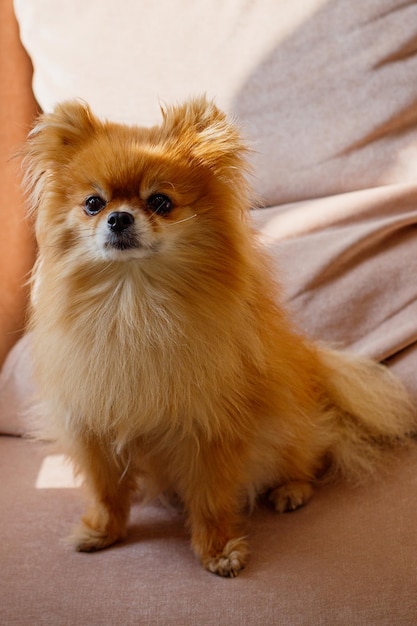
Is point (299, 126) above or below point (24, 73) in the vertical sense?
above

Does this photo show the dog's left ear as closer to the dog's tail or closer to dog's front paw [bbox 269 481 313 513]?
the dog's tail

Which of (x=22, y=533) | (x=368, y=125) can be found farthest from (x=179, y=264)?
(x=368, y=125)

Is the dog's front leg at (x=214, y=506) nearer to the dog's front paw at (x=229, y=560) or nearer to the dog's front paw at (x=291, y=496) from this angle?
the dog's front paw at (x=229, y=560)

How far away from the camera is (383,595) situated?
1244mm

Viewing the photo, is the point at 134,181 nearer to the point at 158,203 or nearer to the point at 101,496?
the point at 158,203

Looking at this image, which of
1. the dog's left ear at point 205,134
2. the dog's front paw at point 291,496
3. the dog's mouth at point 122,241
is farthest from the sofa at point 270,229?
the dog's mouth at point 122,241

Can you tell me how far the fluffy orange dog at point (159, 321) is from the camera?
129 cm

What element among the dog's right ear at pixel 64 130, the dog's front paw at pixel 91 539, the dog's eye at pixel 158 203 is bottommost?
the dog's front paw at pixel 91 539

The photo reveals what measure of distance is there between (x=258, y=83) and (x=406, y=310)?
606mm

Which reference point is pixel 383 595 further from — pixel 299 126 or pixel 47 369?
pixel 299 126

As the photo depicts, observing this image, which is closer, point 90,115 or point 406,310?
point 90,115

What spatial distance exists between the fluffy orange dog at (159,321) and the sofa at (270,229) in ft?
0.28

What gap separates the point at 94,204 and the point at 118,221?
0.09 meters

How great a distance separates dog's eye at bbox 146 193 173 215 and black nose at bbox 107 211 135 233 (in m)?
0.06
